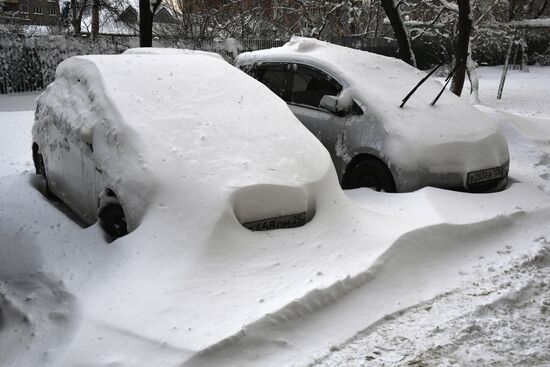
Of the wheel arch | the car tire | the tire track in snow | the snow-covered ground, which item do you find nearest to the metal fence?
the snow-covered ground

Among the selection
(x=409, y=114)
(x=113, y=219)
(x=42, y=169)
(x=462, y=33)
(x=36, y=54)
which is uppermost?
(x=462, y=33)

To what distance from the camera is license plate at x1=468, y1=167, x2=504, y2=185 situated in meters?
5.61

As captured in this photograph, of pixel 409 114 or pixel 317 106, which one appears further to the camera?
pixel 317 106

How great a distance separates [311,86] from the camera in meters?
6.61

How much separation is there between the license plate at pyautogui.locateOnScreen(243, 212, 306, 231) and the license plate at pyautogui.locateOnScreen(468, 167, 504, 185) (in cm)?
250

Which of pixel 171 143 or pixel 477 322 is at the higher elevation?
pixel 171 143

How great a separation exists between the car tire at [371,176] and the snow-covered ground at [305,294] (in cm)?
51

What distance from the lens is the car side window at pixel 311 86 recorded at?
6371 millimetres

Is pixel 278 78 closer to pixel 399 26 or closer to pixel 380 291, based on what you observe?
pixel 380 291

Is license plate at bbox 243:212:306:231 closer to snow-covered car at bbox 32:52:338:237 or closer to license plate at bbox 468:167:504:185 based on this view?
snow-covered car at bbox 32:52:338:237

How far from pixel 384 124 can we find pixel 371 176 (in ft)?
1.95

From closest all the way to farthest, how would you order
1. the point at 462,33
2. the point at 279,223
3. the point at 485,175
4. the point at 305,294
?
the point at 305,294 → the point at 279,223 → the point at 485,175 → the point at 462,33

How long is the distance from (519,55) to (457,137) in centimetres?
2692

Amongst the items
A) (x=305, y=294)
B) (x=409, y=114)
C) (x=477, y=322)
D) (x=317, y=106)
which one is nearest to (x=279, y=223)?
(x=305, y=294)
